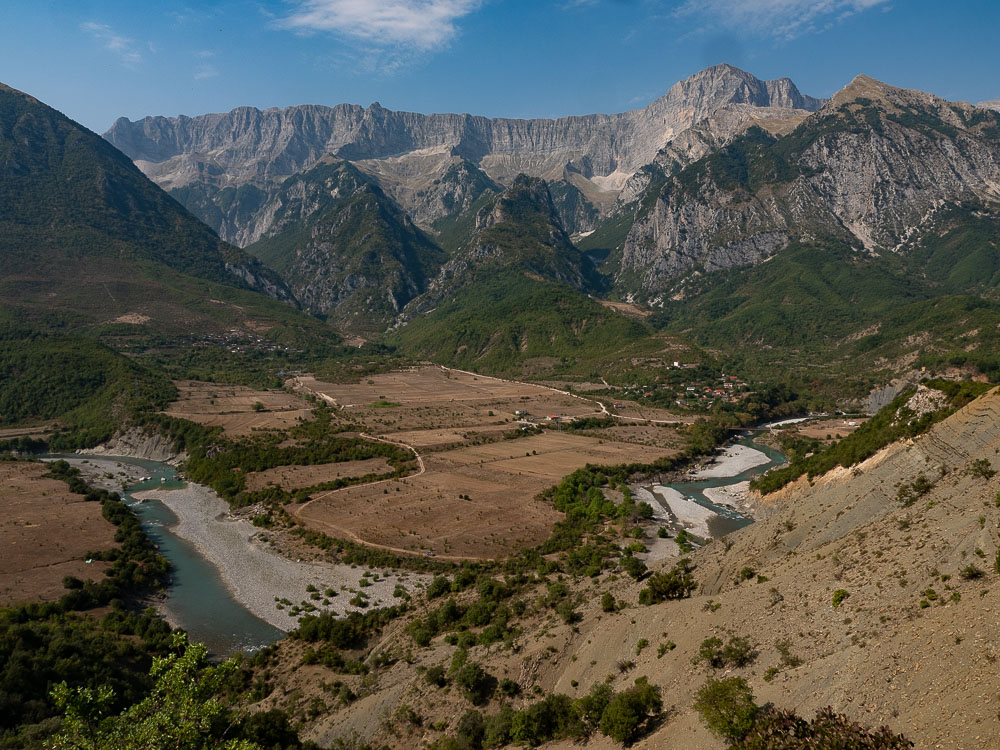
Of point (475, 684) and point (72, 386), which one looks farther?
point (72, 386)

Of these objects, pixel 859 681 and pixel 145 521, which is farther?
pixel 145 521

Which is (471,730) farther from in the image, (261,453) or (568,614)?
(261,453)

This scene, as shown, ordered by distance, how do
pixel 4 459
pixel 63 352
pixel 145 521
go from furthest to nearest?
pixel 63 352
pixel 4 459
pixel 145 521

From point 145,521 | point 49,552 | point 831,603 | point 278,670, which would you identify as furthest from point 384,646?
point 145,521

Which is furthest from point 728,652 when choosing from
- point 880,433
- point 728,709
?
point 880,433

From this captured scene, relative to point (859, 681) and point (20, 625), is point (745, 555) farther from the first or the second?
point (20, 625)

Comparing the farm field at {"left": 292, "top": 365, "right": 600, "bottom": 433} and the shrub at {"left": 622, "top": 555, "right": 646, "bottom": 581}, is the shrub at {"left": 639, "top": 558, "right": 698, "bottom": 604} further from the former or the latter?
the farm field at {"left": 292, "top": 365, "right": 600, "bottom": 433}

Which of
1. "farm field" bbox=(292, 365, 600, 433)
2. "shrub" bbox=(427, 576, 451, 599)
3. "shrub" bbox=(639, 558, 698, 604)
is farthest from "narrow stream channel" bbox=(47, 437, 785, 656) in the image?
"farm field" bbox=(292, 365, 600, 433)
